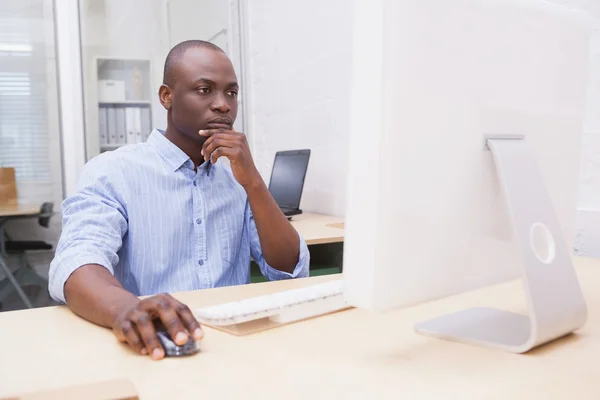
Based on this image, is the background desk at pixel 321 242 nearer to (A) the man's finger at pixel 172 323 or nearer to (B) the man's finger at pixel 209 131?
(B) the man's finger at pixel 209 131

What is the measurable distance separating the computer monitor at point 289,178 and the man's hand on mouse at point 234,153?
1.05 meters

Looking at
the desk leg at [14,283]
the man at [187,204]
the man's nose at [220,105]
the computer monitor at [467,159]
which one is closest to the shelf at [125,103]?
the desk leg at [14,283]

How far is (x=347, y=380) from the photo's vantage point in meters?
0.61

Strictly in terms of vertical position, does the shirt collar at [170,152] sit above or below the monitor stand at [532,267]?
above

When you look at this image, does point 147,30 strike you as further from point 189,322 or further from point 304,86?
point 189,322

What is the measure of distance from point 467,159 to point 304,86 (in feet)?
6.81

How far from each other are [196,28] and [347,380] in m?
3.32

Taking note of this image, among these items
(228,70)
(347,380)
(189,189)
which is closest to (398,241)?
(347,380)

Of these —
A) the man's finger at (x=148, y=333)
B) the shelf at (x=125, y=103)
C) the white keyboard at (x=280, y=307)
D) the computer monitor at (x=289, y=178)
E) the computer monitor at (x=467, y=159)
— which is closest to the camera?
the computer monitor at (x=467, y=159)

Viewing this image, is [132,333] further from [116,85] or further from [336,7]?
[116,85]

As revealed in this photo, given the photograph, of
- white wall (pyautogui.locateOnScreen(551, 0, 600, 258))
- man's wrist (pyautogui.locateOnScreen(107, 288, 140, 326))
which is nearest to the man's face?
man's wrist (pyautogui.locateOnScreen(107, 288, 140, 326))

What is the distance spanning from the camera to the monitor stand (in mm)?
684

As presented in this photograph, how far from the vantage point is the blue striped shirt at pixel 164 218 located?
1.15 metres

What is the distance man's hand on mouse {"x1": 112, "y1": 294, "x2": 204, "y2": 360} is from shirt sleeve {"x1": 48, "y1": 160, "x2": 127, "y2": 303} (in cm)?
26
